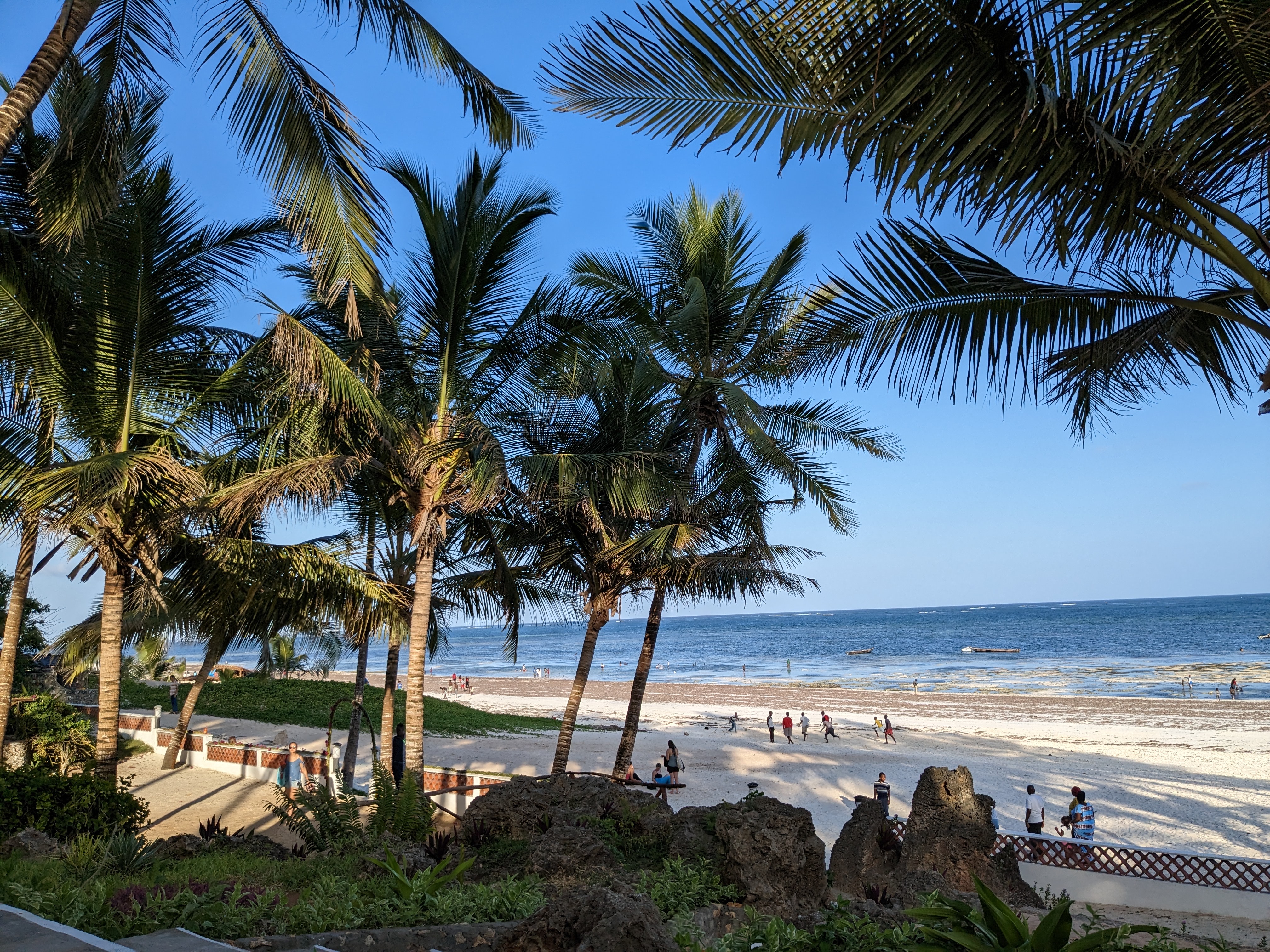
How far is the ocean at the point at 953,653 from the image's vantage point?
52625mm

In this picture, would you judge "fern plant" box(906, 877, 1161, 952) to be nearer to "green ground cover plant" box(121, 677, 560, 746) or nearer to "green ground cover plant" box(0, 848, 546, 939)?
"green ground cover plant" box(0, 848, 546, 939)

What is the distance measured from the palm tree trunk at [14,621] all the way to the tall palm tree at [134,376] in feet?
4.55

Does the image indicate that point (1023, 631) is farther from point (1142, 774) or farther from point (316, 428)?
point (316, 428)

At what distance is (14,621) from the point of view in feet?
34.0

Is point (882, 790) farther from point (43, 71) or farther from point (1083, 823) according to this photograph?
point (43, 71)

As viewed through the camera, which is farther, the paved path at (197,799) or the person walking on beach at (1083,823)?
the person walking on beach at (1083,823)

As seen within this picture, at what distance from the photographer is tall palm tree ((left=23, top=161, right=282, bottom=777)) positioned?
29.0 ft

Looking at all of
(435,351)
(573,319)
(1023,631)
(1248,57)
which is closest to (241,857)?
(435,351)

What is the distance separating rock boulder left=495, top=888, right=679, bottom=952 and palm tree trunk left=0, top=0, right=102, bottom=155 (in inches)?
205

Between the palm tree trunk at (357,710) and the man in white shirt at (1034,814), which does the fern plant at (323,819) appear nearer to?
the palm tree trunk at (357,710)

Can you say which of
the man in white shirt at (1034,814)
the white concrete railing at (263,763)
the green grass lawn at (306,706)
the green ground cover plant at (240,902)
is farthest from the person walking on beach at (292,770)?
the man in white shirt at (1034,814)

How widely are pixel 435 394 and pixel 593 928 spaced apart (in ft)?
27.0

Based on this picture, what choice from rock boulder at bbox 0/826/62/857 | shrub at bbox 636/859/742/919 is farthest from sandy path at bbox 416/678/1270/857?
rock boulder at bbox 0/826/62/857

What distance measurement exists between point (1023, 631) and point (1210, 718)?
75.2m
